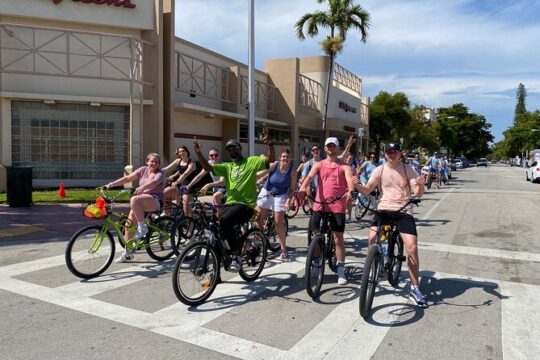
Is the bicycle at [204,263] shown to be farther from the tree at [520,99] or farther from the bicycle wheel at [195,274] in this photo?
the tree at [520,99]

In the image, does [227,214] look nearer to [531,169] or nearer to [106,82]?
[106,82]

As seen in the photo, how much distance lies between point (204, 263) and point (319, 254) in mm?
1413

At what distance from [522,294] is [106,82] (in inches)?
700

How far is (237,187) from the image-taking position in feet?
19.4

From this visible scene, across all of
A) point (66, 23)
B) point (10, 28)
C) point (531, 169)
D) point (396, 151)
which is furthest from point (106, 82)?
point (531, 169)

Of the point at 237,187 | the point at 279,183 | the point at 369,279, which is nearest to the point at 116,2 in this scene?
the point at 279,183

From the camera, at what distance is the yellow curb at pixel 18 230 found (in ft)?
30.7

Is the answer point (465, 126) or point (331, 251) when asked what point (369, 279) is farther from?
point (465, 126)

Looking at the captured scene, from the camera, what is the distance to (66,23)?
61.8ft

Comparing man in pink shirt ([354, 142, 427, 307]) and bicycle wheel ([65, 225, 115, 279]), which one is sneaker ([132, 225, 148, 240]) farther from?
man in pink shirt ([354, 142, 427, 307])

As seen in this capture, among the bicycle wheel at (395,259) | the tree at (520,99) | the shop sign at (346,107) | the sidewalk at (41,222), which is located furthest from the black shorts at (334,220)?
the tree at (520,99)

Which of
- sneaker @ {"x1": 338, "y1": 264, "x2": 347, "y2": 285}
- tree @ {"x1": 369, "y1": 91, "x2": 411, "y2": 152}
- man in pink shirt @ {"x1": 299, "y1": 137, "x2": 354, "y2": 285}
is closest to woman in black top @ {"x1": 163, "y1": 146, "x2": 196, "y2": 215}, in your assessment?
man in pink shirt @ {"x1": 299, "y1": 137, "x2": 354, "y2": 285}

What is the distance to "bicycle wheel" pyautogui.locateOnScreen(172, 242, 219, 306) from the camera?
504cm

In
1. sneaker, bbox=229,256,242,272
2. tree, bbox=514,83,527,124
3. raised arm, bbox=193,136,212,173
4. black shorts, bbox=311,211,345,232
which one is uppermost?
tree, bbox=514,83,527,124
